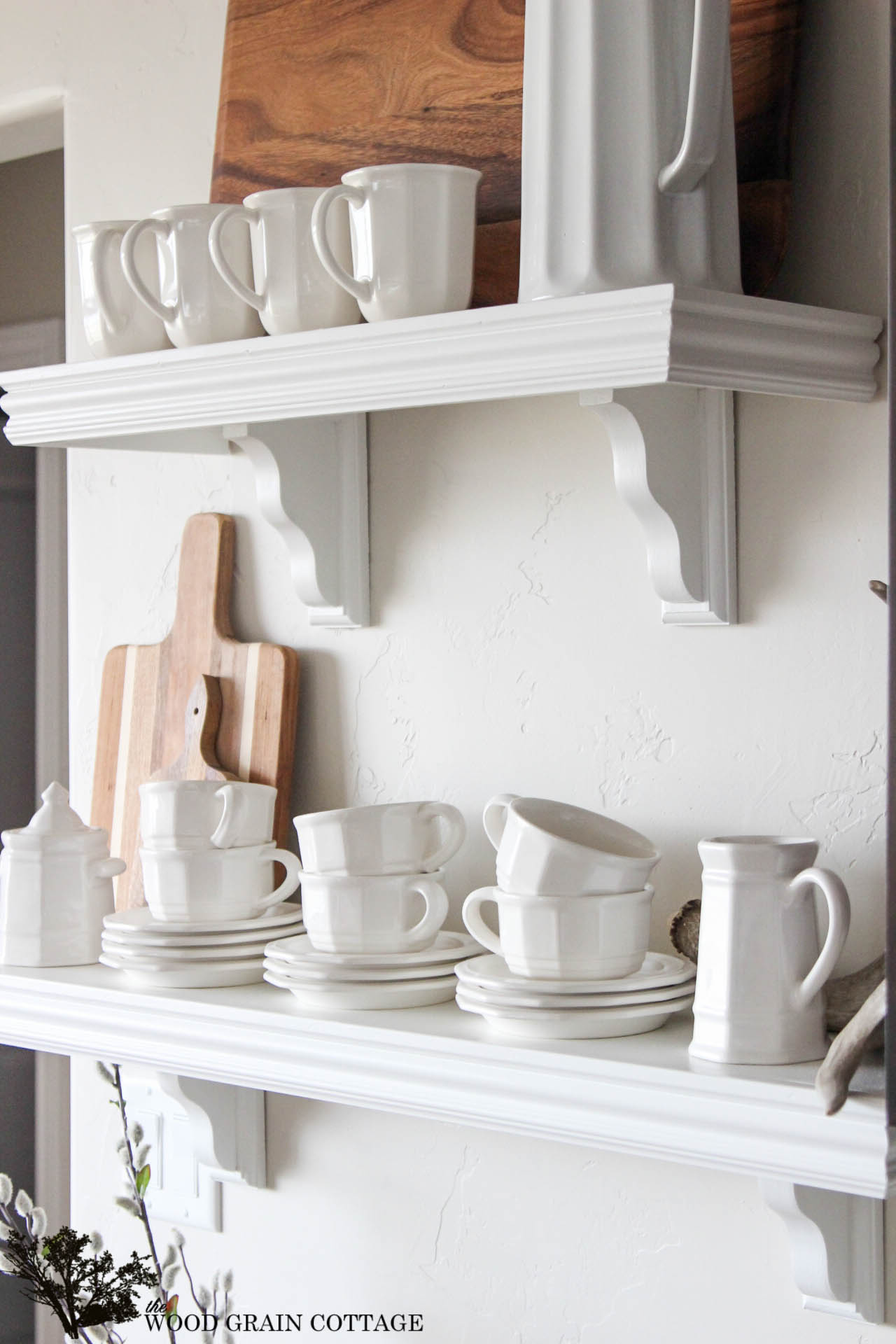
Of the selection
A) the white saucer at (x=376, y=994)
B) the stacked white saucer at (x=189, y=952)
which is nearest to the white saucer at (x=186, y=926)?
the stacked white saucer at (x=189, y=952)

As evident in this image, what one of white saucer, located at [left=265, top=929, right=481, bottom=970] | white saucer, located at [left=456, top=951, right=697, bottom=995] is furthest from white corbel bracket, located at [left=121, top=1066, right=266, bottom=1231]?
white saucer, located at [left=456, top=951, right=697, bottom=995]

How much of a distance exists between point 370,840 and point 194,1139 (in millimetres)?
415

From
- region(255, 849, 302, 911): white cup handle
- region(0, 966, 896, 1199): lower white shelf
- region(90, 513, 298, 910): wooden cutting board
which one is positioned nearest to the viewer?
region(0, 966, 896, 1199): lower white shelf

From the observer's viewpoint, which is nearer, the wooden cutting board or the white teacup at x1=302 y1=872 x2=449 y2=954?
the white teacup at x1=302 y1=872 x2=449 y2=954

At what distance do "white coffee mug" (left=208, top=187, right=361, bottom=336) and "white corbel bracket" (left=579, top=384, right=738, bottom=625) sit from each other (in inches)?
8.2

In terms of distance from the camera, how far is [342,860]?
3.32 feet

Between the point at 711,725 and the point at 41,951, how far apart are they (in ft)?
1.78

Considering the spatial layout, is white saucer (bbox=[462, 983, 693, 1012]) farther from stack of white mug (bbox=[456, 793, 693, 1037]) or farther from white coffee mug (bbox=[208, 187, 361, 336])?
white coffee mug (bbox=[208, 187, 361, 336])

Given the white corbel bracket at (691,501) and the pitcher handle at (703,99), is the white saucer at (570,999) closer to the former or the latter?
the white corbel bracket at (691,501)

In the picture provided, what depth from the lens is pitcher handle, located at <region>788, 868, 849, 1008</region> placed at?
0.82 m

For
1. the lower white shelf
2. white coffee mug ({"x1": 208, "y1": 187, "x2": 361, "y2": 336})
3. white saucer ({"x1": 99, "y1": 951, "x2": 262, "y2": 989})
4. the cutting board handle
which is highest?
white coffee mug ({"x1": 208, "y1": 187, "x2": 361, "y2": 336})

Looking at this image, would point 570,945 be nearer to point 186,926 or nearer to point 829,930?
point 829,930

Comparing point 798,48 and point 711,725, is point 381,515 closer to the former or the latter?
point 711,725

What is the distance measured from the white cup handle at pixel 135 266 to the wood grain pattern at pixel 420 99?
0.52 ft
